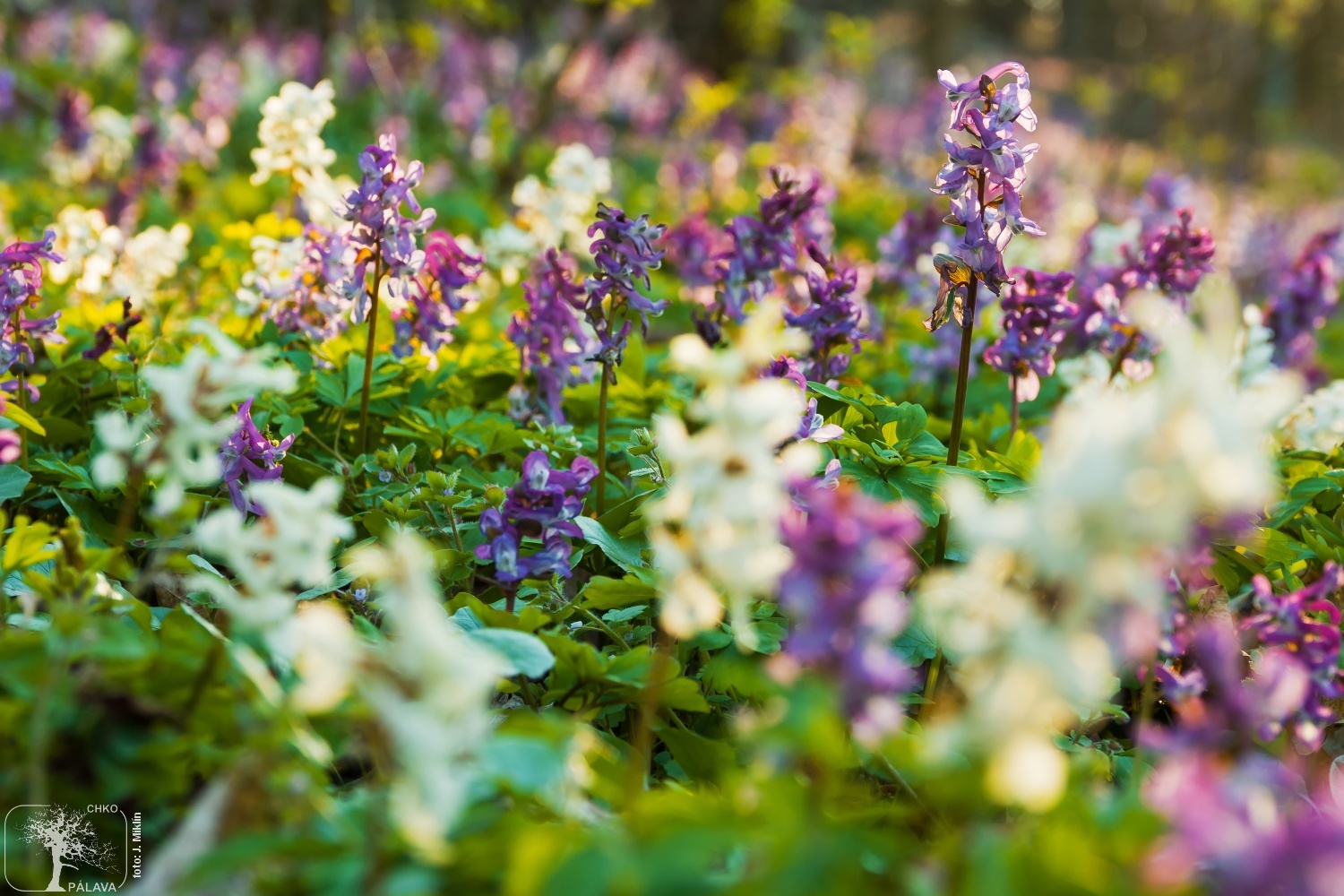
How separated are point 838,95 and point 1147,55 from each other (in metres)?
12.7

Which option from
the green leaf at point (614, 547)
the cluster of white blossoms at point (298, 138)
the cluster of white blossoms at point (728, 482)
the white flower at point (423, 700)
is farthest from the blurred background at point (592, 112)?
the white flower at point (423, 700)

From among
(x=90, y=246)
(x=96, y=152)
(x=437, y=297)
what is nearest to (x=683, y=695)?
(x=437, y=297)

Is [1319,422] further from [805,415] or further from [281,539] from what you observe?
[281,539]

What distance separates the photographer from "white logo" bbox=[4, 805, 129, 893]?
1.46 m

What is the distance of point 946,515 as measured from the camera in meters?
2.41

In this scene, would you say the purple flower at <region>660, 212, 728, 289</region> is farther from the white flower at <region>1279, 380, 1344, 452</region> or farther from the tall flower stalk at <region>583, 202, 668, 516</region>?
the white flower at <region>1279, 380, 1344, 452</region>

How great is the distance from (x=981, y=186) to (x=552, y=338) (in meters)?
1.17

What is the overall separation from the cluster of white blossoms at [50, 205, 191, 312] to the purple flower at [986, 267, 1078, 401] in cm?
269

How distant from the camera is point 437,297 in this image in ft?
9.93

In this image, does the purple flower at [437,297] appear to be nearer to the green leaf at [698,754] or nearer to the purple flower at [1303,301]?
the green leaf at [698,754]

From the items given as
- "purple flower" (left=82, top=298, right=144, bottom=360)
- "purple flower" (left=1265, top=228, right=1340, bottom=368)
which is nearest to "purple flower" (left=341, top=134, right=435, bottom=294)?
"purple flower" (left=82, top=298, right=144, bottom=360)

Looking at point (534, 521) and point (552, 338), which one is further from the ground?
point (552, 338)

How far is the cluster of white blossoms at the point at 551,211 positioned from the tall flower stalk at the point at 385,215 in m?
1.39

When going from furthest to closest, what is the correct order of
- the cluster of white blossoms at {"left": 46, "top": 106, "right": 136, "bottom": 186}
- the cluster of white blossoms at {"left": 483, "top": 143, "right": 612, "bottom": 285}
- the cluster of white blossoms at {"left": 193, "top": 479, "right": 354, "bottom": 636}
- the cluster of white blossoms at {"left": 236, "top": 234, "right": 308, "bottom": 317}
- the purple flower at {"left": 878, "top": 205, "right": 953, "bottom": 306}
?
the cluster of white blossoms at {"left": 46, "top": 106, "right": 136, "bottom": 186}, the purple flower at {"left": 878, "top": 205, "right": 953, "bottom": 306}, the cluster of white blossoms at {"left": 483, "top": 143, "right": 612, "bottom": 285}, the cluster of white blossoms at {"left": 236, "top": 234, "right": 308, "bottom": 317}, the cluster of white blossoms at {"left": 193, "top": 479, "right": 354, "bottom": 636}
